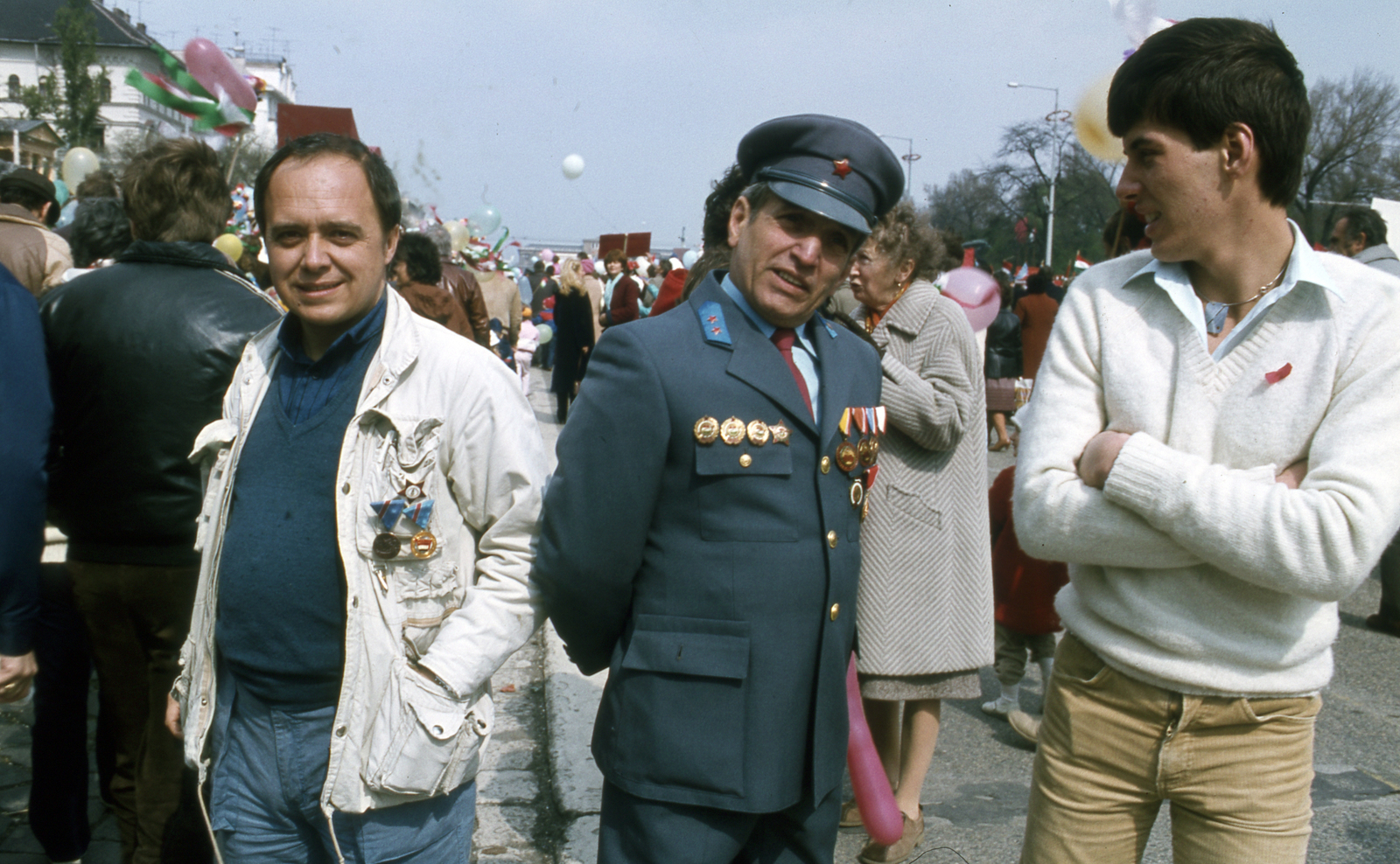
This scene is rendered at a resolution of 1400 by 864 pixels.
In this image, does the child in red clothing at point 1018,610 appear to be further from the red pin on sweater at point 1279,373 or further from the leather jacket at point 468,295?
the leather jacket at point 468,295

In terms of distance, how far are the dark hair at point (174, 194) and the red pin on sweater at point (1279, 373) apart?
2.68 m

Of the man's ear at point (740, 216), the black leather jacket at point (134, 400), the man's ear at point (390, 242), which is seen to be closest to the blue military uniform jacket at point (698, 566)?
the man's ear at point (740, 216)

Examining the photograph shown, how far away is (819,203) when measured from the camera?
6.53ft

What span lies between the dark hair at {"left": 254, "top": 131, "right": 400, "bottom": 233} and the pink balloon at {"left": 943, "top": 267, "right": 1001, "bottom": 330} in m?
5.01

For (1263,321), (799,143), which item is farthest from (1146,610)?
(799,143)

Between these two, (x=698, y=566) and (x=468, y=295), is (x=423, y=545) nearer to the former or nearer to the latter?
(x=698, y=566)

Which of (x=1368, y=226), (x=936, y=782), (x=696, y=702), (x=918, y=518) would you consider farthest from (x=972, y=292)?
(x=696, y=702)

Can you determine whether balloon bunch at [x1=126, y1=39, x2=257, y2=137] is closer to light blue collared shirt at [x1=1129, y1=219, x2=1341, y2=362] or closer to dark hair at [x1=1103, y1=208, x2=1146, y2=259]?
dark hair at [x1=1103, y1=208, x2=1146, y2=259]

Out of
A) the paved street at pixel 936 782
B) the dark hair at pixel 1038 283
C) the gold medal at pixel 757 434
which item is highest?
the dark hair at pixel 1038 283

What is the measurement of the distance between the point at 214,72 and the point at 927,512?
4.05 meters

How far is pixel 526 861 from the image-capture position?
11.0 ft

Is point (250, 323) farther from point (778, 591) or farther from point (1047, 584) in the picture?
point (1047, 584)

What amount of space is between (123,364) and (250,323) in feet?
1.08

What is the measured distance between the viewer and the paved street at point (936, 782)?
3.50 m
